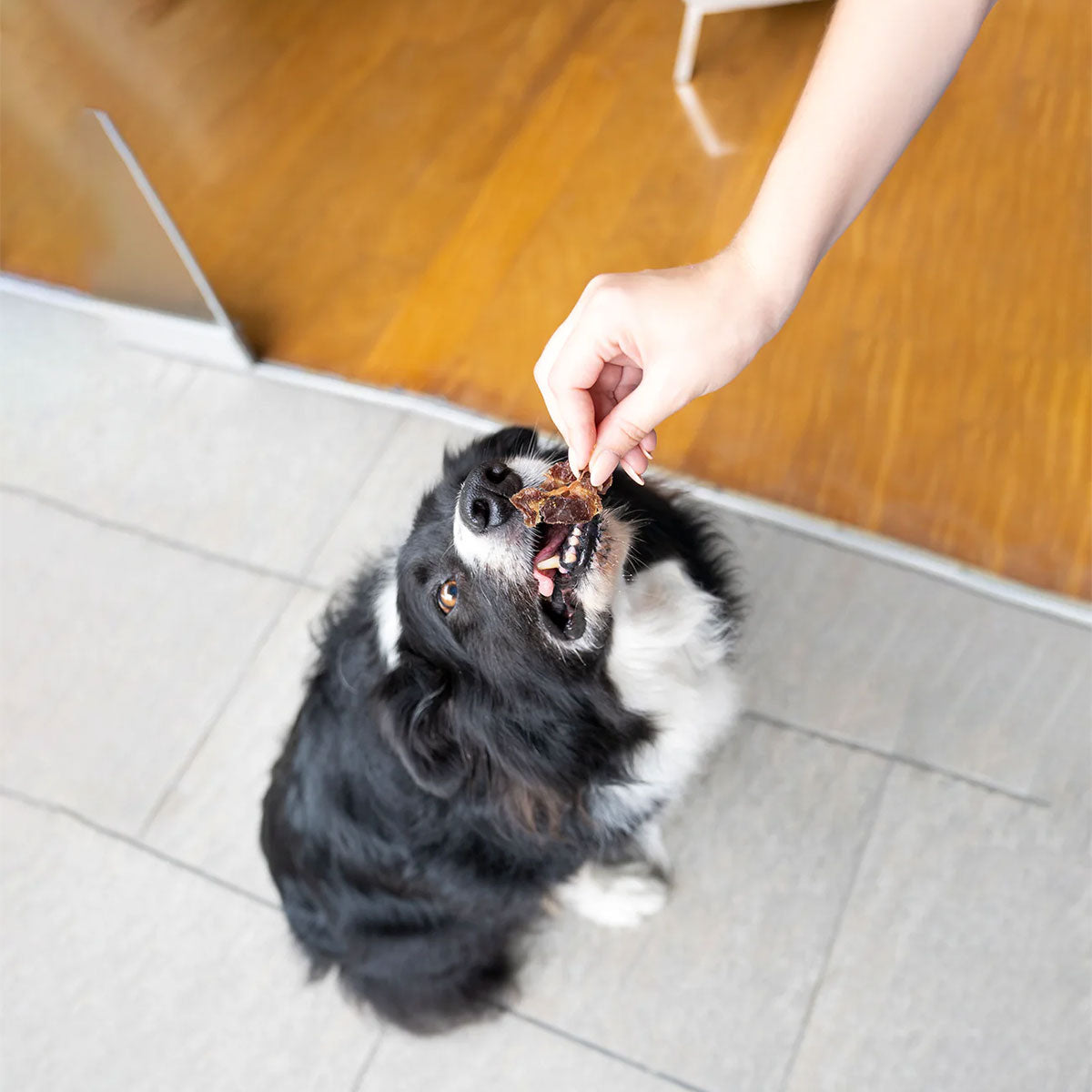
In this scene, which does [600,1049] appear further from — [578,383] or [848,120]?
[848,120]

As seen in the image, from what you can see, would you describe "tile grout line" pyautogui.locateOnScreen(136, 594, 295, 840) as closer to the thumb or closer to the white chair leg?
the thumb

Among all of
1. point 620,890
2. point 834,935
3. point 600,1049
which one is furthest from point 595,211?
point 600,1049

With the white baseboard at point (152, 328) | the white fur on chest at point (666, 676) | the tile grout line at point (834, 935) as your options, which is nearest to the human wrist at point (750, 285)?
the white fur on chest at point (666, 676)

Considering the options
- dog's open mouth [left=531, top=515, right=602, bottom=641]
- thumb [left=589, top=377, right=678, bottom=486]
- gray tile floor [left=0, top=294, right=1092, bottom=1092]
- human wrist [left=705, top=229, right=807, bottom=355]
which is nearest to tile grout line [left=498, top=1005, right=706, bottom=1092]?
gray tile floor [left=0, top=294, right=1092, bottom=1092]

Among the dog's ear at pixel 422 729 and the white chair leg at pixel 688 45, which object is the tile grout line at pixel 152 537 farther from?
the white chair leg at pixel 688 45

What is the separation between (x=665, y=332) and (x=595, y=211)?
179 cm

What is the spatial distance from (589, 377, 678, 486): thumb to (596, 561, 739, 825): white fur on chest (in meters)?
0.31

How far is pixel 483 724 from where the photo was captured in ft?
4.67

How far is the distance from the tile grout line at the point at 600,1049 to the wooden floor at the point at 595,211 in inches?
50.5

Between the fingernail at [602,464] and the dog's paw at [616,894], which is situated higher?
the fingernail at [602,464]

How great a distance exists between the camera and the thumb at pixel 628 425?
3.65 feet

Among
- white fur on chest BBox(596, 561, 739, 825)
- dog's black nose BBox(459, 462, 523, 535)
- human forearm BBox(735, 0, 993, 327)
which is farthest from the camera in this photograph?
white fur on chest BBox(596, 561, 739, 825)

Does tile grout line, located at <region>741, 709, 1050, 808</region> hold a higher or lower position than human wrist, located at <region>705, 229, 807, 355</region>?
lower

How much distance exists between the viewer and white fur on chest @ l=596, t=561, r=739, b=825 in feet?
4.79
